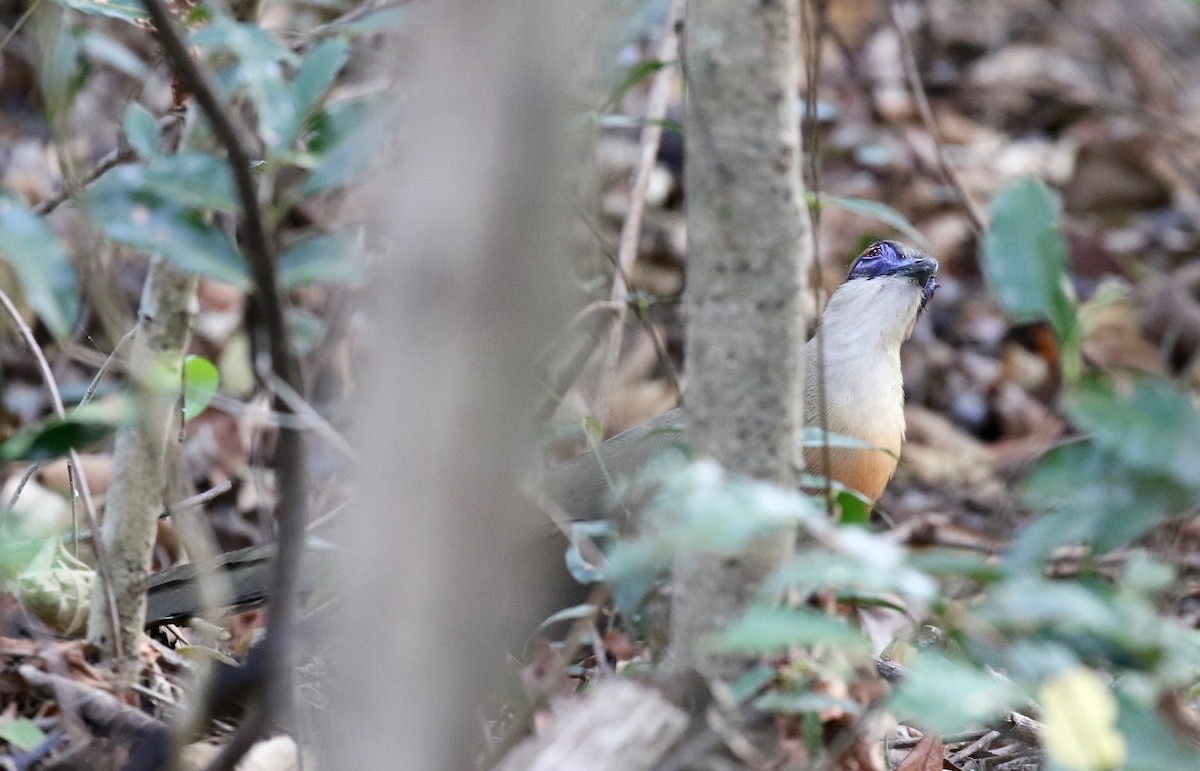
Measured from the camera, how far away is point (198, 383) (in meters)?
2.32

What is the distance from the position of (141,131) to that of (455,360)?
1.06 m

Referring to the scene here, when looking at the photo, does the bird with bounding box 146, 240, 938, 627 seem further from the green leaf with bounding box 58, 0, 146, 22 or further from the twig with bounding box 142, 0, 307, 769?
the twig with bounding box 142, 0, 307, 769

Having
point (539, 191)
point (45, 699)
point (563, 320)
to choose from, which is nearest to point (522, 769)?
point (563, 320)

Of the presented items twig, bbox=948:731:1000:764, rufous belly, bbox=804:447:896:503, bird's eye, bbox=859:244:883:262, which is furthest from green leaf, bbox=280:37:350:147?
bird's eye, bbox=859:244:883:262

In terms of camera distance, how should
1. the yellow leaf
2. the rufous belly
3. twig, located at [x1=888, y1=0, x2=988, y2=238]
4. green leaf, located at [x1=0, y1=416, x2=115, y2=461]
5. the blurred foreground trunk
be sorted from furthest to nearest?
twig, located at [x1=888, y1=0, x2=988, y2=238], the rufous belly, green leaf, located at [x1=0, y1=416, x2=115, y2=461], the yellow leaf, the blurred foreground trunk

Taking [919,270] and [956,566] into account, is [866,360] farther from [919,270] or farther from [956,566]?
[956,566]

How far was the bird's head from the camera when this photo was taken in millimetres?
4172

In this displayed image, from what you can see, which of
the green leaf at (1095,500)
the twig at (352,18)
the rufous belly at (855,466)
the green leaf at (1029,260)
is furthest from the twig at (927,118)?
the green leaf at (1095,500)

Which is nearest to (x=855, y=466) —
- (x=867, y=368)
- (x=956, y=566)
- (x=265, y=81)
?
(x=867, y=368)

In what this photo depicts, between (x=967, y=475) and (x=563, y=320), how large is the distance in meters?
4.83

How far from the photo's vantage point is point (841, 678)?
1865 millimetres

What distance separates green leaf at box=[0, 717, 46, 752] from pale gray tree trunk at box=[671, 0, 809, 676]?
44.4 inches

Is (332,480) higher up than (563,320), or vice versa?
(563,320)

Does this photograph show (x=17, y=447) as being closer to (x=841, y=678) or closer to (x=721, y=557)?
(x=721, y=557)
